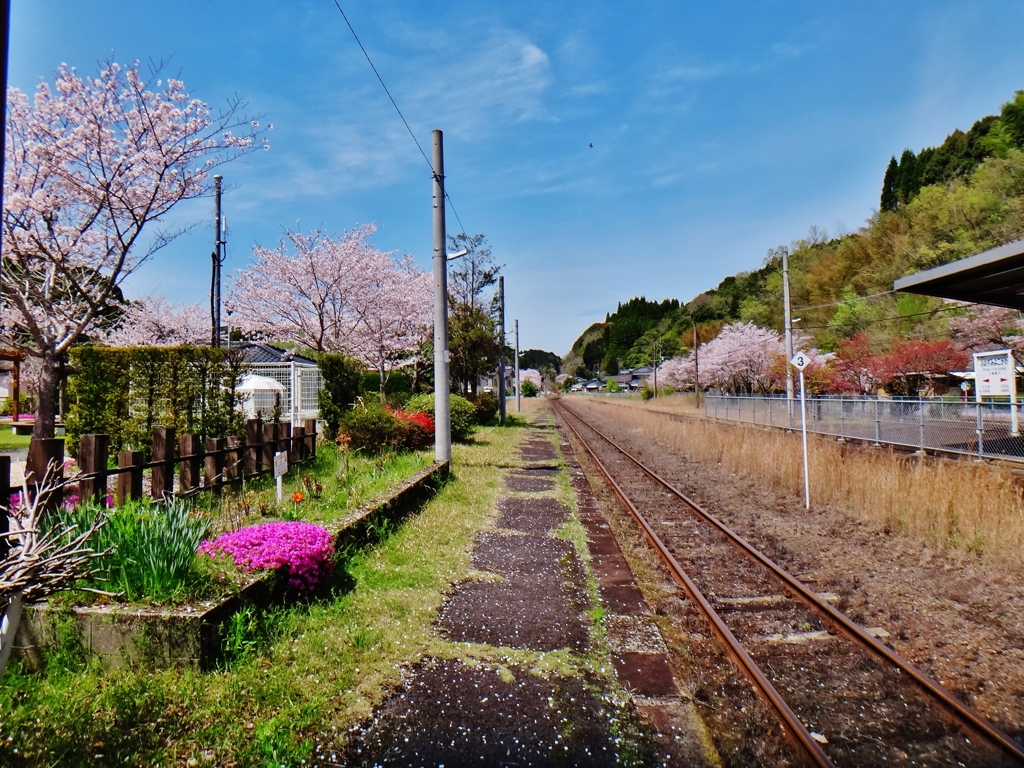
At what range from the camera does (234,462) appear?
29.6 ft

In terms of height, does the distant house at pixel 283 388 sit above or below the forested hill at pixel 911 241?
below

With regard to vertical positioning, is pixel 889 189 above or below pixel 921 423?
above

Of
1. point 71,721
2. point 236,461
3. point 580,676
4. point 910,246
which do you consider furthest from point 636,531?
point 910,246

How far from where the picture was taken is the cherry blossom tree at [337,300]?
23484mm

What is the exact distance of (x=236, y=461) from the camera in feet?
29.7

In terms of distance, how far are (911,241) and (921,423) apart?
33940 millimetres

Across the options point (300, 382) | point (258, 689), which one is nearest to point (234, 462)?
point (258, 689)

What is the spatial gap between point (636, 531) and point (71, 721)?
23.7 ft

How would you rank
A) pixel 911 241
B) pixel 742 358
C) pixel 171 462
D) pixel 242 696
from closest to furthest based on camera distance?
1. pixel 242 696
2. pixel 171 462
3. pixel 911 241
4. pixel 742 358

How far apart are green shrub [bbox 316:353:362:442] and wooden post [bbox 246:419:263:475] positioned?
4426mm

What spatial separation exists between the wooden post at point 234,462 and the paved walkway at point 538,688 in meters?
4.01

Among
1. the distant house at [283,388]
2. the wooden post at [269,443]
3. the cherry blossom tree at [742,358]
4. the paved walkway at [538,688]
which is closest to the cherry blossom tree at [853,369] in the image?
the cherry blossom tree at [742,358]

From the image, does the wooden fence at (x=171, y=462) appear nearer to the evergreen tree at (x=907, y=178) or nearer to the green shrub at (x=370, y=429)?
the green shrub at (x=370, y=429)

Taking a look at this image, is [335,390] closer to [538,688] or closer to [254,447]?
[254,447]
